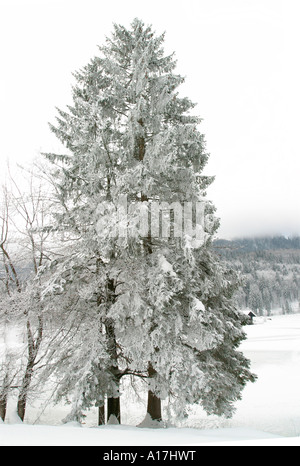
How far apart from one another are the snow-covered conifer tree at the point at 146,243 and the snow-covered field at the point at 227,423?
0.98 m

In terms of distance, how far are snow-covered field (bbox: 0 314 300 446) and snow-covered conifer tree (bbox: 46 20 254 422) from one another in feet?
3.23

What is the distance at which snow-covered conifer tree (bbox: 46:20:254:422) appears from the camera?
6734 mm

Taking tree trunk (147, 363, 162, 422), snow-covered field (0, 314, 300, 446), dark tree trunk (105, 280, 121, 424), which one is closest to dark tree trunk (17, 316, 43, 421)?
snow-covered field (0, 314, 300, 446)

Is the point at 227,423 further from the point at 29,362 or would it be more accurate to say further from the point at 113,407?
the point at 29,362

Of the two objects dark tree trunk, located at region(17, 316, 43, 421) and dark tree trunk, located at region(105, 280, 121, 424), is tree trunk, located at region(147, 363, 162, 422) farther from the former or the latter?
dark tree trunk, located at region(17, 316, 43, 421)

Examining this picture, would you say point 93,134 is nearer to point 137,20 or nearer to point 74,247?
point 74,247

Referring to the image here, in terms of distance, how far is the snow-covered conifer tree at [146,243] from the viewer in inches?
265

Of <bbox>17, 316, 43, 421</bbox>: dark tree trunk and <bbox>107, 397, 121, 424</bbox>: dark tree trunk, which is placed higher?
<bbox>17, 316, 43, 421</bbox>: dark tree trunk

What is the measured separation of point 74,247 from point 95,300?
173 centimetres

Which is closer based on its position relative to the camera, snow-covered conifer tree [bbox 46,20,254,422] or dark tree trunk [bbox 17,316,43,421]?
snow-covered conifer tree [bbox 46,20,254,422]

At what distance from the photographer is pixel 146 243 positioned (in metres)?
7.92

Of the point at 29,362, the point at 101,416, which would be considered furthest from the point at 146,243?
the point at 101,416

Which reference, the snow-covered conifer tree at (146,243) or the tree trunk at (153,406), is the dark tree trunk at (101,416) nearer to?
the snow-covered conifer tree at (146,243)

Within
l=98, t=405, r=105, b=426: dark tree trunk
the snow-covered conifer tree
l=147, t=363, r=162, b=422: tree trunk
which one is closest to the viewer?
the snow-covered conifer tree
